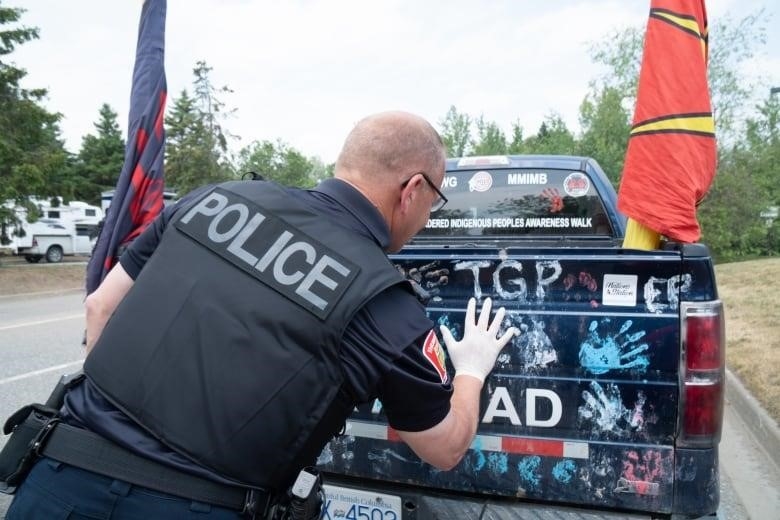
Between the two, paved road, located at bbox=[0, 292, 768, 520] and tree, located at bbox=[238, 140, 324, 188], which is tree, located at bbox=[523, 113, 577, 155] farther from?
paved road, located at bbox=[0, 292, 768, 520]

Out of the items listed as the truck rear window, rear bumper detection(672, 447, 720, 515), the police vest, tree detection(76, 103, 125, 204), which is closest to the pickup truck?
rear bumper detection(672, 447, 720, 515)

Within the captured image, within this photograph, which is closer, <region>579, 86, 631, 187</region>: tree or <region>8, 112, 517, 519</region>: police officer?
<region>8, 112, 517, 519</region>: police officer

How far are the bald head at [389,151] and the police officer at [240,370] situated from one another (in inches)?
5.6

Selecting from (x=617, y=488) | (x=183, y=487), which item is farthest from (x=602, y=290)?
(x=183, y=487)

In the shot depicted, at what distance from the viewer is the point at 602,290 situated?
81.1 inches

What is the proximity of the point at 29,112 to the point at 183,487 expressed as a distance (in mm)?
20489

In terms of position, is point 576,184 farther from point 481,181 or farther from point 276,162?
point 276,162

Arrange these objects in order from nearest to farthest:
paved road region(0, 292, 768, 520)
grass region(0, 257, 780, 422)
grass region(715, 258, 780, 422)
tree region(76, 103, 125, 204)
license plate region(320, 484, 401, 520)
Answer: license plate region(320, 484, 401, 520)
paved road region(0, 292, 768, 520)
grass region(715, 258, 780, 422)
grass region(0, 257, 780, 422)
tree region(76, 103, 125, 204)

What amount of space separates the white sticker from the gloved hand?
33 cm

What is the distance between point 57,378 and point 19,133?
1527 cm

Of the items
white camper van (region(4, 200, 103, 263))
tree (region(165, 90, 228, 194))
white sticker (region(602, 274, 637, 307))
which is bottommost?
white camper van (region(4, 200, 103, 263))

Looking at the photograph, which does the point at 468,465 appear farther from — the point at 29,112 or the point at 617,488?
the point at 29,112

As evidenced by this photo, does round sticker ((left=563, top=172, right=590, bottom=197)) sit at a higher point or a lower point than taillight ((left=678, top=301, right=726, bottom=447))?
higher

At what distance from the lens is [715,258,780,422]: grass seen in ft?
18.9
